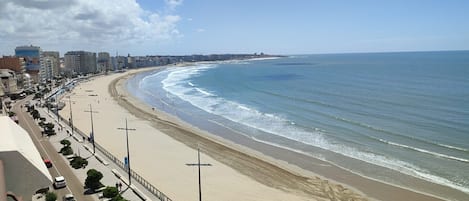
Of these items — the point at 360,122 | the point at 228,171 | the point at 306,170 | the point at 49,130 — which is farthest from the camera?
the point at 360,122

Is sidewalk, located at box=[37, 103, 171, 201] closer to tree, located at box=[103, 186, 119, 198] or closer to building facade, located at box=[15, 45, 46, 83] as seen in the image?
tree, located at box=[103, 186, 119, 198]

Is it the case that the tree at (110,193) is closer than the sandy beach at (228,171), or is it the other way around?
the tree at (110,193)

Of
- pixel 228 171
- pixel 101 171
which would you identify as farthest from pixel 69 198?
pixel 228 171

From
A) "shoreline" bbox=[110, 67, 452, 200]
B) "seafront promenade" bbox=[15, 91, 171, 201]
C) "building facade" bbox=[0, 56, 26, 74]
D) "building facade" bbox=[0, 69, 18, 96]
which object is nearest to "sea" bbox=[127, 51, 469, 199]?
"shoreline" bbox=[110, 67, 452, 200]

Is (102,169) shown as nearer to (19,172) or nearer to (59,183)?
(59,183)

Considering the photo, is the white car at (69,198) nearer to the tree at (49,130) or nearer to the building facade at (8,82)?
the tree at (49,130)

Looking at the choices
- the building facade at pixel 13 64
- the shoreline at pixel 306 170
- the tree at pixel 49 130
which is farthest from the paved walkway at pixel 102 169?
the building facade at pixel 13 64
